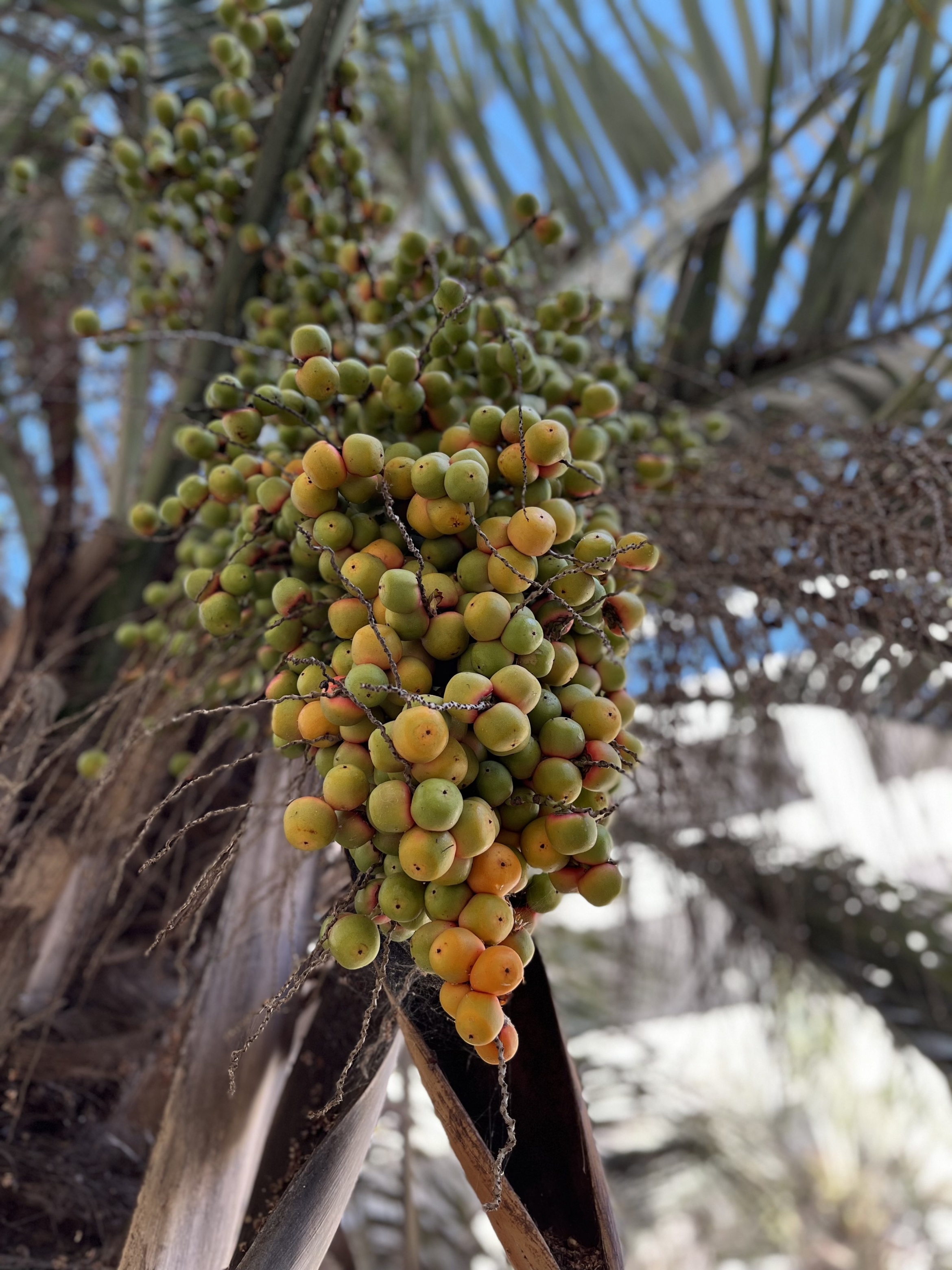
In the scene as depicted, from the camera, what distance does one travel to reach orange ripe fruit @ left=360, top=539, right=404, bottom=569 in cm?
63

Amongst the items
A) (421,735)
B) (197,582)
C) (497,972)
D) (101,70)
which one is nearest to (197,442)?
(197,582)

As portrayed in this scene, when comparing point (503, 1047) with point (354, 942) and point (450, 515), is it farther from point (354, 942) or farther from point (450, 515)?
point (450, 515)

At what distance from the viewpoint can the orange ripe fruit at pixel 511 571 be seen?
0.59 meters

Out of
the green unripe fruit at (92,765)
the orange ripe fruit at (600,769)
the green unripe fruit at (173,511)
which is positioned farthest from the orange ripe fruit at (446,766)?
the green unripe fruit at (92,765)

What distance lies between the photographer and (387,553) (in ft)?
2.09

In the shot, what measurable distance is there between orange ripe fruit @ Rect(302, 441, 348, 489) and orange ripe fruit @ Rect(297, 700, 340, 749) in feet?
0.54

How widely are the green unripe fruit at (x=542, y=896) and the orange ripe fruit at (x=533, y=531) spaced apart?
0.23 m

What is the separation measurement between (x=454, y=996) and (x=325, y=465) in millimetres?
371

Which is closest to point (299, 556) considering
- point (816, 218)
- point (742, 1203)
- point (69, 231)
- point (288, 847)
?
point (288, 847)

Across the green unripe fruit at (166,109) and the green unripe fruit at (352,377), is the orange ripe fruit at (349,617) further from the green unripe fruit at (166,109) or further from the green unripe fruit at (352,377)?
the green unripe fruit at (166,109)

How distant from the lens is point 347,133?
3.98 feet

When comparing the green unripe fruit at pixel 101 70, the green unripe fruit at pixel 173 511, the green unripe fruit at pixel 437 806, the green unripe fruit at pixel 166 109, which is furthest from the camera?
the green unripe fruit at pixel 101 70

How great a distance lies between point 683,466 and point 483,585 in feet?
2.15

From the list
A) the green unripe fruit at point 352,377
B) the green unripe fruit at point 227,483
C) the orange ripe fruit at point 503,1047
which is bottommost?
the orange ripe fruit at point 503,1047
